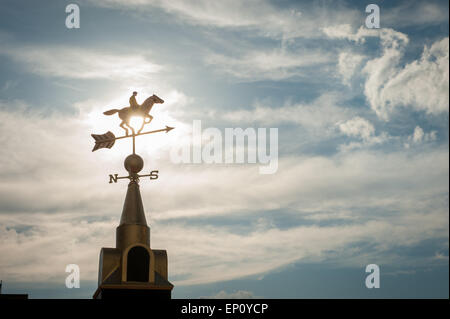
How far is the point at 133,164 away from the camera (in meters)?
24.6

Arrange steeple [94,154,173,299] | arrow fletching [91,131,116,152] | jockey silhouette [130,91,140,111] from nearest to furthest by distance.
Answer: steeple [94,154,173,299]
jockey silhouette [130,91,140,111]
arrow fletching [91,131,116,152]

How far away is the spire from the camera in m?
23.9

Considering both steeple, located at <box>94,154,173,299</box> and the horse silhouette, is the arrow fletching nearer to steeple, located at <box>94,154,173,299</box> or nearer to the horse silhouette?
the horse silhouette

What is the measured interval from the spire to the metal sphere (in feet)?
1.97

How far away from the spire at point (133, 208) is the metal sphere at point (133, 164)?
23.6 inches

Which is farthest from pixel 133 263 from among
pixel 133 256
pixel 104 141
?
pixel 104 141

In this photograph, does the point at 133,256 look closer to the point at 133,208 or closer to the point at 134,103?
the point at 133,208

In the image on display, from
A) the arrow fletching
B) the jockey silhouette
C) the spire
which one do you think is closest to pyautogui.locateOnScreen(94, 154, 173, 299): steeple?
the spire
